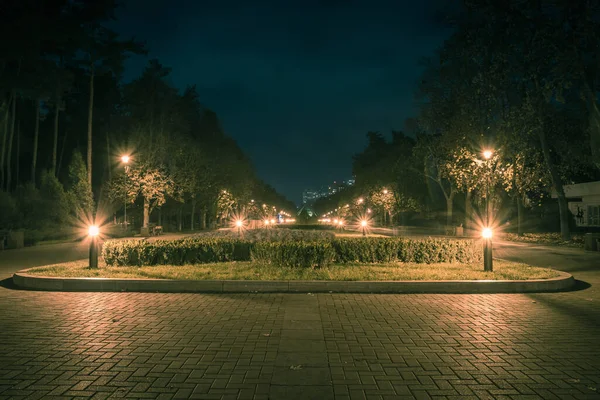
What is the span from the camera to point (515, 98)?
102 feet

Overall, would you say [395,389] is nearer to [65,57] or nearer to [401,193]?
[65,57]

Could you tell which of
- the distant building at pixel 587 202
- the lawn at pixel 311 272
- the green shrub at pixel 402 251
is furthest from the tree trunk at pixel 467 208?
the lawn at pixel 311 272

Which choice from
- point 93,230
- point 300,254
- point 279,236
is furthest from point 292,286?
point 279,236

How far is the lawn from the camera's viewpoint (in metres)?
11.0

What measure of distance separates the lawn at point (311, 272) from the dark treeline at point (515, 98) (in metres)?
10.2

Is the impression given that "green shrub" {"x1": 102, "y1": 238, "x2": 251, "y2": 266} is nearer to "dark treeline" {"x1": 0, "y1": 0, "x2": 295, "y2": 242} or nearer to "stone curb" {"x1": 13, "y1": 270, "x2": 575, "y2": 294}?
"stone curb" {"x1": 13, "y1": 270, "x2": 575, "y2": 294}

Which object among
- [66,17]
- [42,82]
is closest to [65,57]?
[42,82]

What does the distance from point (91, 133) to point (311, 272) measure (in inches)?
1521

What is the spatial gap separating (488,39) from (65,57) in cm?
3735

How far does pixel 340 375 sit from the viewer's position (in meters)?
4.87

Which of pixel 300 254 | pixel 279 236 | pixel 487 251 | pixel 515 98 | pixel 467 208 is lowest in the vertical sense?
pixel 300 254

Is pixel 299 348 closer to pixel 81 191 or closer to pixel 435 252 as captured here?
pixel 435 252

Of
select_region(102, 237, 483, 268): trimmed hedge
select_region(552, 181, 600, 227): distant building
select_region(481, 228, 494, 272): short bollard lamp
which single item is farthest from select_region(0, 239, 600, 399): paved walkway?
select_region(552, 181, 600, 227): distant building

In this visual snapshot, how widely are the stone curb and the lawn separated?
565mm
